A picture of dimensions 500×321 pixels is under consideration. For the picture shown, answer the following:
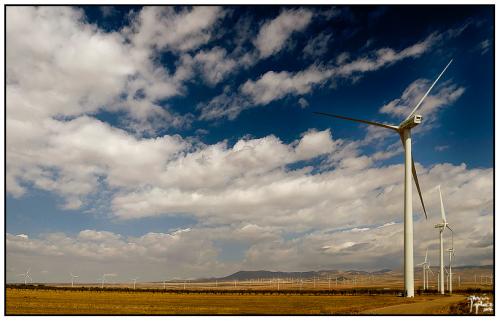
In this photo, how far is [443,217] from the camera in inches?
4968

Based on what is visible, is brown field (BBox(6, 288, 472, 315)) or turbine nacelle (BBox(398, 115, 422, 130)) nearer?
brown field (BBox(6, 288, 472, 315))

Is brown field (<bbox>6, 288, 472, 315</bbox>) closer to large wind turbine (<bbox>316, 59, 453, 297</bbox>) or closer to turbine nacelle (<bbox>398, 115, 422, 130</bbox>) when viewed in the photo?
large wind turbine (<bbox>316, 59, 453, 297</bbox>)

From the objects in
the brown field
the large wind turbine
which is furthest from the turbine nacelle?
the brown field

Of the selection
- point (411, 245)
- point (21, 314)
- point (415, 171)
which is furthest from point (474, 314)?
point (21, 314)

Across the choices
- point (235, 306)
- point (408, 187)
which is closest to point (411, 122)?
point (408, 187)

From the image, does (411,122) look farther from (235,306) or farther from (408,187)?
(235,306)

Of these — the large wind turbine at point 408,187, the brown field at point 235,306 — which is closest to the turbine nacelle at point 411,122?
the large wind turbine at point 408,187

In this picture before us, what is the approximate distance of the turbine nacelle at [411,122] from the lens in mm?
81438

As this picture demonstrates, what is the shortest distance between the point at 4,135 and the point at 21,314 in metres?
19.4

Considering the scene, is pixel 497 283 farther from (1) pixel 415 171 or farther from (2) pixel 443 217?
(2) pixel 443 217

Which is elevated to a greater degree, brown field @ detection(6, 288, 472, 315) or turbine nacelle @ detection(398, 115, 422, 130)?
turbine nacelle @ detection(398, 115, 422, 130)

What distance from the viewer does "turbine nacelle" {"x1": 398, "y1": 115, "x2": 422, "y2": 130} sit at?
81438 millimetres

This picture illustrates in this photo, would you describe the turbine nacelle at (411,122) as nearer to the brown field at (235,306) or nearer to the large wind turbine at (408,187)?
the large wind turbine at (408,187)
